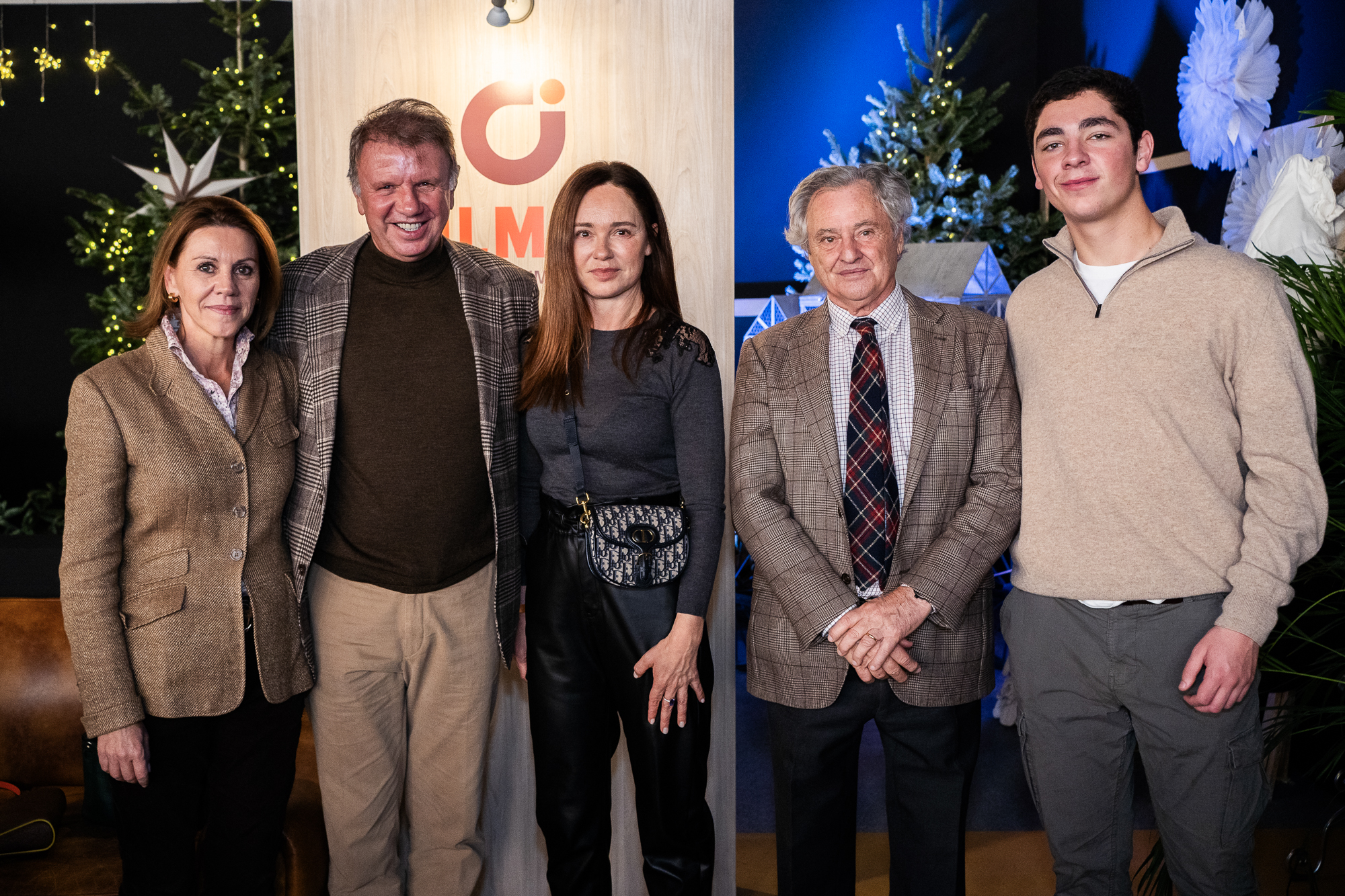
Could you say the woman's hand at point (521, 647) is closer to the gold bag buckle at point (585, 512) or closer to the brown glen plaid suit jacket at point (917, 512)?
the gold bag buckle at point (585, 512)

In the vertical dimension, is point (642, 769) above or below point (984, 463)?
below

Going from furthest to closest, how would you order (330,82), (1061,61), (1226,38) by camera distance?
(1061,61), (1226,38), (330,82)

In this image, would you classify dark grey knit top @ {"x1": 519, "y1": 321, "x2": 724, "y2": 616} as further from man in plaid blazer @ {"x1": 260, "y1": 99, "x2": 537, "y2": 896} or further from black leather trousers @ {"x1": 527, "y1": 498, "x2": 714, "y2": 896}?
man in plaid blazer @ {"x1": 260, "y1": 99, "x2": 537, "y2": 896}

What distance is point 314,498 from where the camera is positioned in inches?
81.3

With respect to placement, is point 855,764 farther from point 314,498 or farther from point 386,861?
point 314,498

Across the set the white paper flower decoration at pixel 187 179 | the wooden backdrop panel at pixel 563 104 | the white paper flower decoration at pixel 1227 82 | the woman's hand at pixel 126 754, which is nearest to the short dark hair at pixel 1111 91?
→ the wooden backdrop panel at pixel 563 104

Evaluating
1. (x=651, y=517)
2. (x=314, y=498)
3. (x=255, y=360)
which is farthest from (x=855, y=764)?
(x=255, y=360)

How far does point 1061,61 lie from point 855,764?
581 cm

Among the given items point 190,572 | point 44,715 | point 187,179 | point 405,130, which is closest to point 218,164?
point 187,179

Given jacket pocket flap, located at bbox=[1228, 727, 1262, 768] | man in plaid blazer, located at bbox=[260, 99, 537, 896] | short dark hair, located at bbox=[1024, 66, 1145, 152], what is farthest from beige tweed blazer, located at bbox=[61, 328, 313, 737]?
jacket pocket flap, located at bbox=[1228, 727, 1262, 768]

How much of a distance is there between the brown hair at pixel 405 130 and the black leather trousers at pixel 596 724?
88 centimetres

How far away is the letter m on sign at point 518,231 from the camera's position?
275 cm

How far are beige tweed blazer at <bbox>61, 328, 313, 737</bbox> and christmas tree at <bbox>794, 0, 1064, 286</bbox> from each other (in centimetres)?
405

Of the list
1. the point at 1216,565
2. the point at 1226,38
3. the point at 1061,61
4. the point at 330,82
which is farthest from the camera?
the point at 1061,61
